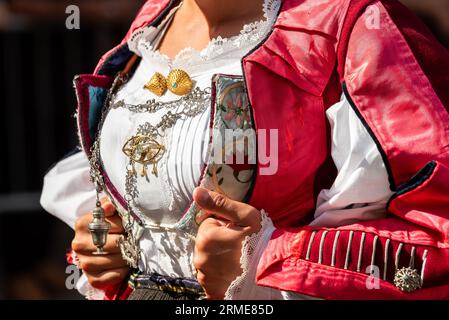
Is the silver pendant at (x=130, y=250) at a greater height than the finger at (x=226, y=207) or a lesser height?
lesser

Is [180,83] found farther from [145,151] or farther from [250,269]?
[250,269]

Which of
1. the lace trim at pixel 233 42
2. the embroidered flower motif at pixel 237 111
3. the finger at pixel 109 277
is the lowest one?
the finger at pixel 109 277

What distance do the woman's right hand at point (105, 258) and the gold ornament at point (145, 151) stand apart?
0.20 metres

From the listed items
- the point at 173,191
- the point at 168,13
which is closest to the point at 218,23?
the point at 168,13

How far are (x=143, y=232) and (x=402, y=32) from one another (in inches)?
24.7

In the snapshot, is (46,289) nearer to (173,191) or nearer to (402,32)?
(173,191)

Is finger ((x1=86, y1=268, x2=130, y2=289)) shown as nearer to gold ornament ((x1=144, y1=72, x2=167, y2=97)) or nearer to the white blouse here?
the white blouse

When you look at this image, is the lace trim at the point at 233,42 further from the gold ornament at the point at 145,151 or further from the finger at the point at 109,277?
the finger at the point at 109,277

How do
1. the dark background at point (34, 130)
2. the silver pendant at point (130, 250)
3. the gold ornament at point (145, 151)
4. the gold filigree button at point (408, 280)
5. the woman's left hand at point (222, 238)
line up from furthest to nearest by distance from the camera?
the dark background at point (34, 130) → the silver pendant at point (130, 250) → the gold ornament at point (145, 151) → the woman's left hand at point (222, 238) → the gold filigree button at point (408, 280)

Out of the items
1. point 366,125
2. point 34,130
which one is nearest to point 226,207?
point 366,125

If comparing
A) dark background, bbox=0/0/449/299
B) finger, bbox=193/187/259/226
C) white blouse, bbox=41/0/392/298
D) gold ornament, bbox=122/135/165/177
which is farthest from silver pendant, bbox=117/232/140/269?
dark background, bbox=0/0/449/299

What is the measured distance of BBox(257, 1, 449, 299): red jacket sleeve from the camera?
63.6 inches

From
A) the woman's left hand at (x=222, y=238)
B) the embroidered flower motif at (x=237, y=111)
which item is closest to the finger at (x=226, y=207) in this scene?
the woman's left hand at (x=222, y=238)

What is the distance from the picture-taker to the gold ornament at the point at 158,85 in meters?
1.89
